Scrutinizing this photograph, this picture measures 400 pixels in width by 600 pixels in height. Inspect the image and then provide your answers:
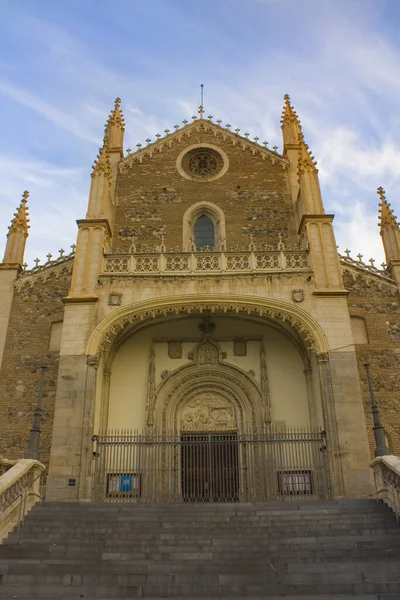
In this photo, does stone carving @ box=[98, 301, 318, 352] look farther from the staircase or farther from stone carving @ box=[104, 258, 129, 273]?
the staircase

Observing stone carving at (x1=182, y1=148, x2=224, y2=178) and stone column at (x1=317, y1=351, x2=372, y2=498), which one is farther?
stone carving at (x1=182, y1=148, x2=224, y2=178)

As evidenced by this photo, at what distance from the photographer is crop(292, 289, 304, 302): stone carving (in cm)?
1639

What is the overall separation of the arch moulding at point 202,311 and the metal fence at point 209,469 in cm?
306

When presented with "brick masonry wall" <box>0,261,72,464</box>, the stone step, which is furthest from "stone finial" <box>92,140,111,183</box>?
the stone step

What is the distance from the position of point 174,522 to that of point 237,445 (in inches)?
267

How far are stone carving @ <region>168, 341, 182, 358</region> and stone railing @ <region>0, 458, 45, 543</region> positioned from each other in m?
7.13

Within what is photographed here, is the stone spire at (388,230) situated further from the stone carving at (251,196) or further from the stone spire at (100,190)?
the stone spire at (100,190)

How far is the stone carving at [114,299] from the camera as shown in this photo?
→ 647 inches

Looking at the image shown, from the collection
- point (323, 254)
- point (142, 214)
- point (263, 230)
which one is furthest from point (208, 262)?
point (142, 214)

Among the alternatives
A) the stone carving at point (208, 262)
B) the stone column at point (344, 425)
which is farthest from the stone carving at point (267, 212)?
the stone column at point (344, 425)

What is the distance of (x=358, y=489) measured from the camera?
13.6 meters

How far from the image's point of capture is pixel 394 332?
18.9 metres

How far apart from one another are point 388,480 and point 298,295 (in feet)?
21.1

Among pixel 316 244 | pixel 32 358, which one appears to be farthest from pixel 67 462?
pixel 316 244
